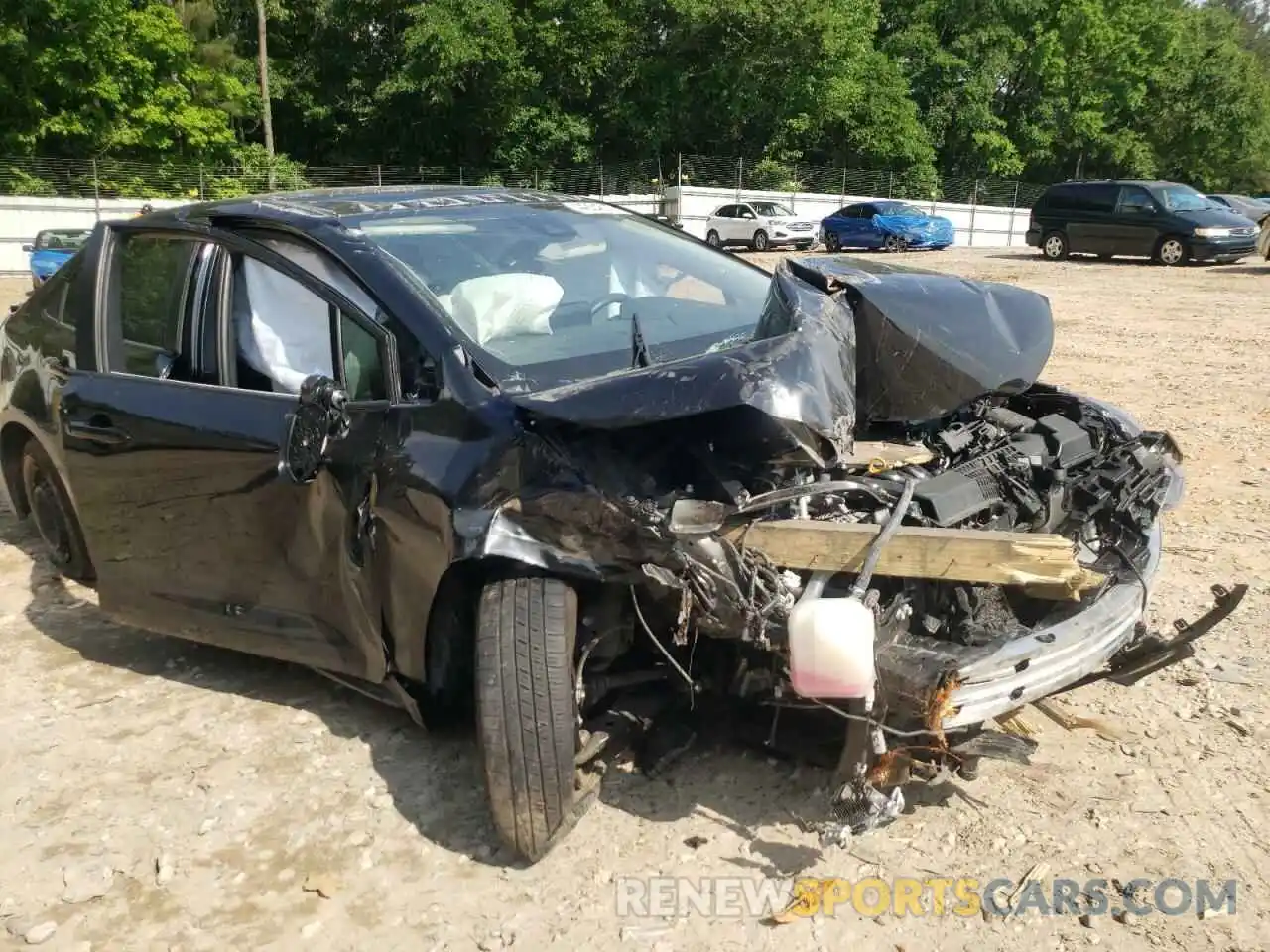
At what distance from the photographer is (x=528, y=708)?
2.67 meters

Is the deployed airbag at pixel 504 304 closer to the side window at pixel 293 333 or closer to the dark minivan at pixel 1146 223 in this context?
the side window at pixel 293 333

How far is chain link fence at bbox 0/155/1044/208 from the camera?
33.8 m

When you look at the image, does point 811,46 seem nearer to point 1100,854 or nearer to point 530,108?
point 530,108

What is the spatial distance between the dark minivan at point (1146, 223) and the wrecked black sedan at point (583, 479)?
1940 cm

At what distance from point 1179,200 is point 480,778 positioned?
22.0 metres

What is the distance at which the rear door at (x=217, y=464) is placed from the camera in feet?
10.2

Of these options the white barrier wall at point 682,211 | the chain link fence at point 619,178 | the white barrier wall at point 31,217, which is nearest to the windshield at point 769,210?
the white barrier wall at point 682,211

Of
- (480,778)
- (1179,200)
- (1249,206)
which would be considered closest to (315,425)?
(480,778)

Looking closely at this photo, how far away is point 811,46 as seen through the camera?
38.4 metres

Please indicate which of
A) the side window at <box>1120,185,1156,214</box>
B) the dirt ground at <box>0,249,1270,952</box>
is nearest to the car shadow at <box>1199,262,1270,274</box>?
the side window at <box>1120,185,1156,214</box>

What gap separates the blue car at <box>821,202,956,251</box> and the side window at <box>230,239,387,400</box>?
2645cm

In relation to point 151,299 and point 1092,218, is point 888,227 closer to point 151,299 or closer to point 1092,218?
point 1092,218

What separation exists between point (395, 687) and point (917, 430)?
1.78m

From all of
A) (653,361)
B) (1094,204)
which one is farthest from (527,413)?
(1094,204)
